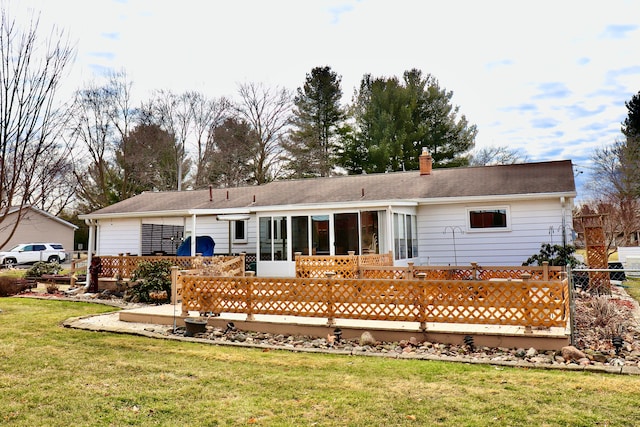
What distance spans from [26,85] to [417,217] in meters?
11.0

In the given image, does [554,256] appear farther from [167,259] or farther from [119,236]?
[119,236]

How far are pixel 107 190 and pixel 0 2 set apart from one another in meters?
28.0

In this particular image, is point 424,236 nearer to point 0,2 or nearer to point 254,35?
point 254,35

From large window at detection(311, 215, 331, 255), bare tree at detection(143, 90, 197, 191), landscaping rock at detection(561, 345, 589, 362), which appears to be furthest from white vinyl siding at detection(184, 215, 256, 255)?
bare tree at detection(143, 90, 197, 191)

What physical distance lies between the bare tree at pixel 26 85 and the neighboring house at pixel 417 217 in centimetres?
583

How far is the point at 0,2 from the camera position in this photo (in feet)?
25.1

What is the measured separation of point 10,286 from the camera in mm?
12930

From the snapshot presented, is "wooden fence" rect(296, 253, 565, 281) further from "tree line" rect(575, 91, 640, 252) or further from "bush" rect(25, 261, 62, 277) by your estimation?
"tree line" rect(575, 91, 640, 252)

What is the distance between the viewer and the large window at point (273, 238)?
1435 centimetres

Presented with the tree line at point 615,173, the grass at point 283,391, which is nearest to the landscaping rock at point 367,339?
the grass at point 283,391

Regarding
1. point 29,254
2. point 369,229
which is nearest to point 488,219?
point 369,229

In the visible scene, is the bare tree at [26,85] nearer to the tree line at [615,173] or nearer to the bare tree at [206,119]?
the bare tree at [206,119]

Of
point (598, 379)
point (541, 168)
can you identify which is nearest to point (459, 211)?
point (541, 168)

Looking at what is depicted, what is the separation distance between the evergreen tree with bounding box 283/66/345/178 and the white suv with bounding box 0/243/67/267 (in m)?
16.6
